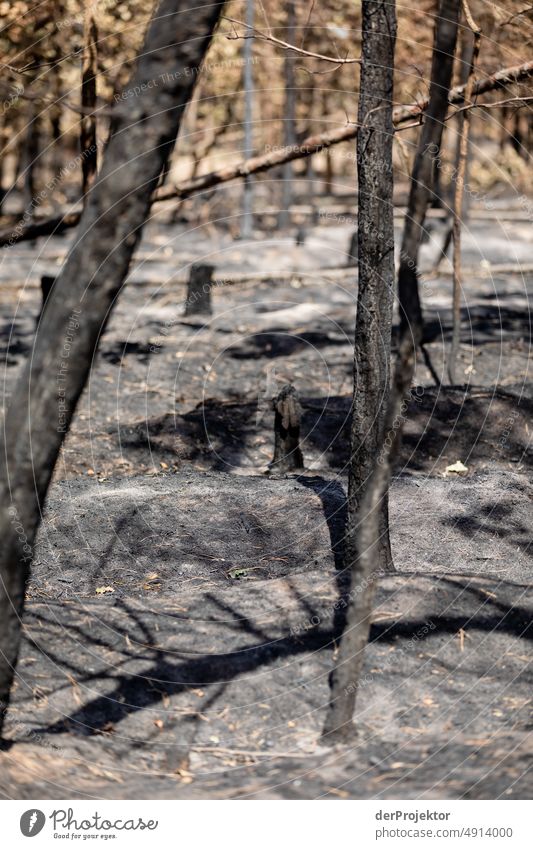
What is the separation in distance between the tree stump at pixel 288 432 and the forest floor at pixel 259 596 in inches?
8.0

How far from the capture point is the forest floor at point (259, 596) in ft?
16.9

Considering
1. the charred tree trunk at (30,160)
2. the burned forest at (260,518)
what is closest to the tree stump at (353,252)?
the burned forest at (260,518)

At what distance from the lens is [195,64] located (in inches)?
169

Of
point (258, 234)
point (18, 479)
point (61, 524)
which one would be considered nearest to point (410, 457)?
point (61, 524)

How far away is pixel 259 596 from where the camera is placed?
646 cm

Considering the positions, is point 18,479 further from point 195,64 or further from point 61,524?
point 61,524

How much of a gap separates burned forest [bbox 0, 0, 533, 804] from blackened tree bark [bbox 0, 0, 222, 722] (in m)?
0.01

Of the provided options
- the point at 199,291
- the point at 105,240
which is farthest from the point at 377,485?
the point at 199,291

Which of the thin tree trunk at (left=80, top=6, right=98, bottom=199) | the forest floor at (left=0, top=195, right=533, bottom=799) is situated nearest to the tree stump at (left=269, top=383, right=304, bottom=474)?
the forest floor at (left=0, top=195, right=533, bottom=799)

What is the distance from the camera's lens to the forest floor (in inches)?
203

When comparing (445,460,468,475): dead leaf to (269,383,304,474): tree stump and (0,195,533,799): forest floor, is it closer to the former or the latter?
(0,195,533,799): forest floor

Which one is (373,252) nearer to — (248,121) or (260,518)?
(260,518)

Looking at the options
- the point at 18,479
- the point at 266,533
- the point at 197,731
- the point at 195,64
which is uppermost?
the point at 195,64

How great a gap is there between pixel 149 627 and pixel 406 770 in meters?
1.87
